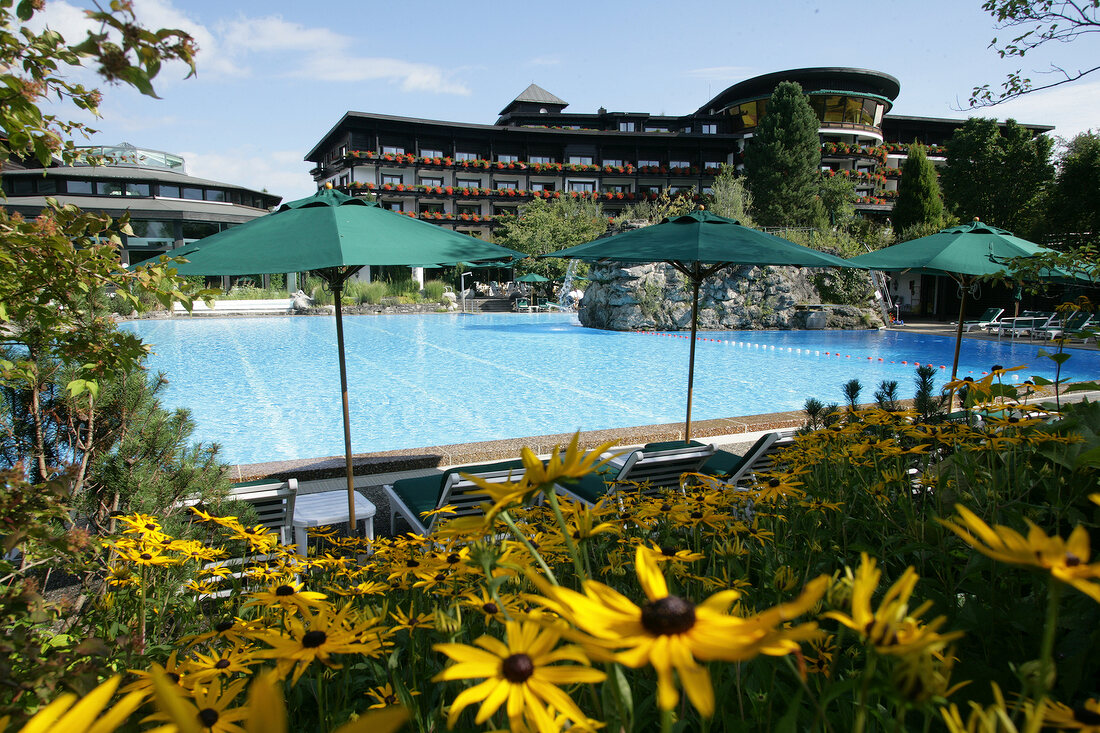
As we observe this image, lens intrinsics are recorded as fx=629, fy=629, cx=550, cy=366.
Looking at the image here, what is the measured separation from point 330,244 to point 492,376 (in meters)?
10.5

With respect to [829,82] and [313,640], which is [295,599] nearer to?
[313,640]

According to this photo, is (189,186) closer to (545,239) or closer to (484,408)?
(545,239)

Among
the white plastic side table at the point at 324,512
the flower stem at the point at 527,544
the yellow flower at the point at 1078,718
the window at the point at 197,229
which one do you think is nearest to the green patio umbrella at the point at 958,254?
the white plastic side table at the point at 324,512

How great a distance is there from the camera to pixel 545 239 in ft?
118

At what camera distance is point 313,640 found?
0.93 metres

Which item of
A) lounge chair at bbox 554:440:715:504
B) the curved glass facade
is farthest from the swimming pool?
the curved glass facade

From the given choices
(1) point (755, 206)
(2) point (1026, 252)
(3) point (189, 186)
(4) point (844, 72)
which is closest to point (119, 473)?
(2) point (1026, 252)

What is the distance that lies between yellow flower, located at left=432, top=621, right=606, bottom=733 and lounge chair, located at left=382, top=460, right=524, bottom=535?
2778 millimetres

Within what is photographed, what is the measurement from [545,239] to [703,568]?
3517cm

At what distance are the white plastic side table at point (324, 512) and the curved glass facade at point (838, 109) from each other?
42716 millimetres

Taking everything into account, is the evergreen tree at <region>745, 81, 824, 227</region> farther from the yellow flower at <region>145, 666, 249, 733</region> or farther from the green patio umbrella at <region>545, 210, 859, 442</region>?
the yellow flower at <region>145, 666, 249, 733</region>

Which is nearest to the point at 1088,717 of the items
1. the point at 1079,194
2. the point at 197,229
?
the point at 1079,194

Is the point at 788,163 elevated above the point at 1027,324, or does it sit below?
above

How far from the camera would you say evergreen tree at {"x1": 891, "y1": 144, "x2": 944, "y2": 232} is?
101 feet
